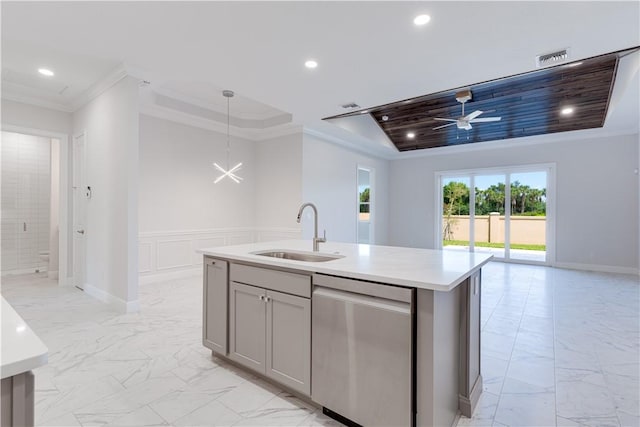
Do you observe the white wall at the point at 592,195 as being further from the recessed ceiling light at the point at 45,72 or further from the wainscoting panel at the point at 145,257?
the recessed ceiling light at the point at 45,72

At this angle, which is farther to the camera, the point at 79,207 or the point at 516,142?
the point at 516,142

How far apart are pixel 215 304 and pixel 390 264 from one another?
55.9 inches

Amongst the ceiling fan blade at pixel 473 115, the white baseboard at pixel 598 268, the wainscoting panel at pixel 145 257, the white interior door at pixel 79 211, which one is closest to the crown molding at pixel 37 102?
the white interior door at pixel 79 211

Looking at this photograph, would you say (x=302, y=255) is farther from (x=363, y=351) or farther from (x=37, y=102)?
(x=37, y=102)

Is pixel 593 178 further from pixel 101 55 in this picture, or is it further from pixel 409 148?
pixel 101 55

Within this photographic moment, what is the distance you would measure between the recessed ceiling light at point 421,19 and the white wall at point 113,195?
3.06 m

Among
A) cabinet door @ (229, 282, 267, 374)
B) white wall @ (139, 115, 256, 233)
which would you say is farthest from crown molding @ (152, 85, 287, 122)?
cabinet door @ (229, 282, 267, 374)

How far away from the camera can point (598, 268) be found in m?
6.30

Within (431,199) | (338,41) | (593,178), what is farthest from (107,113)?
(593,178)

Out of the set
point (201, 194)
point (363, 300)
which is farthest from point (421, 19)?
point (201, 194)

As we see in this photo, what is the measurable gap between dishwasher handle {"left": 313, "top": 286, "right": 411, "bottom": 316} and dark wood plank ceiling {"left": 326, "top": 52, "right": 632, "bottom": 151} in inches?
135

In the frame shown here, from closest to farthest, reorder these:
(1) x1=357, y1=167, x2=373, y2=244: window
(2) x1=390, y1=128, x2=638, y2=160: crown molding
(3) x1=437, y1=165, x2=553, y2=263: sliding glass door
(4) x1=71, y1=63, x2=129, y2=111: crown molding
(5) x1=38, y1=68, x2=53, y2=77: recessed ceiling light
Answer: (4) x1=71, y1=63, x2=129, y2=111: crown molding, (5) x1=38, y1=68, x2=53, y2=77: recessed ceiling light, (2) x1=390, y1=128, x2=638, y2=160: crown molding, (3) x1=437, y1=165, x2=553, y2=263: sliding glass door, (1) x1=357, y1=167, x2=373, y2=244: window

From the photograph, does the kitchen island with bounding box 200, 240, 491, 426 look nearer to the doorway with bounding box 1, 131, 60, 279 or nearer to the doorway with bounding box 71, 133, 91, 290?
the doorway with bounding box 71, 133, 91, 290

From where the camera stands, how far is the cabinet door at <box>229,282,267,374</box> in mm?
2121
